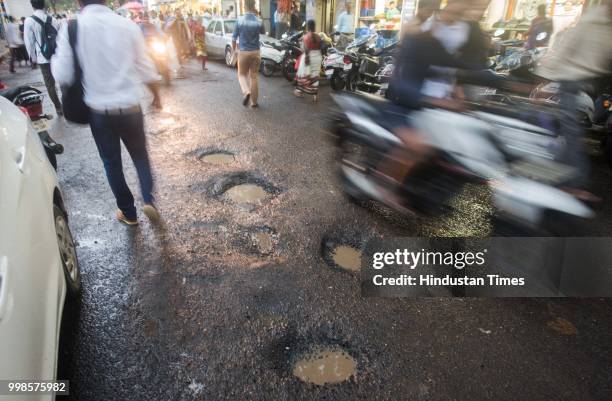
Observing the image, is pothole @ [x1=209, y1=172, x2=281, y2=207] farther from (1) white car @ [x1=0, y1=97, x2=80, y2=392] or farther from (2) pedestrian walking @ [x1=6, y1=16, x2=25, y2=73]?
(2) pedestrian walking @ [x1=6, y1=16, x2=25, y2=73]

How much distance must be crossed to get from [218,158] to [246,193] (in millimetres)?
1179

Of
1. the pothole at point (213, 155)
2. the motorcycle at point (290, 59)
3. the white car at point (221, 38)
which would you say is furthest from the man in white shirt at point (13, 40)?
the pothole at point (213, 155)

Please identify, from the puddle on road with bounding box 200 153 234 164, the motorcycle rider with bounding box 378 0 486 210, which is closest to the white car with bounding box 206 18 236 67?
the puddle on road with bounding box 200 153 234 164

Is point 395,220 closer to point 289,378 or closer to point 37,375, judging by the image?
point 289,378

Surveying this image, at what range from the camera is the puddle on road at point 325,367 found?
2.09m

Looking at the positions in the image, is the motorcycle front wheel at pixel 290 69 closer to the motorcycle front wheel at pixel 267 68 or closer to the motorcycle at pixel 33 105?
the motorcycle front wheel at pixel 267 68

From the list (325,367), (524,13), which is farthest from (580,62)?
(524,13)

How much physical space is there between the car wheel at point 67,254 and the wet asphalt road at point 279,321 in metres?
0.15

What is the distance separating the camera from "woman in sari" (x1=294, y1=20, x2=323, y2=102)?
8.18m

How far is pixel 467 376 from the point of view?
2074mm

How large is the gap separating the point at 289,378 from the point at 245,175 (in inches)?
113

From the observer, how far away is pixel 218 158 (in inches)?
200

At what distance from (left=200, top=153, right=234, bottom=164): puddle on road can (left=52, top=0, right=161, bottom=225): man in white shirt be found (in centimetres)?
170

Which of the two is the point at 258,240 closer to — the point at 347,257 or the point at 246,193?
the point at 347,257
